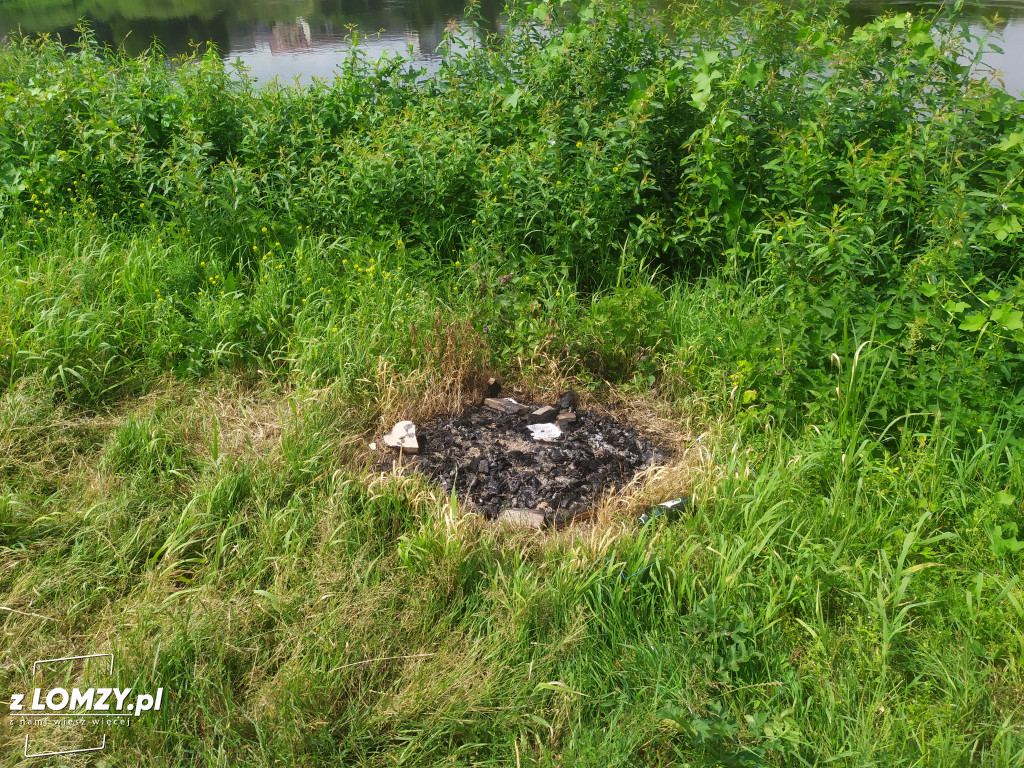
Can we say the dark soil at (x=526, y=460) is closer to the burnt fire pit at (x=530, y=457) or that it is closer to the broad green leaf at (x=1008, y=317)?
the burnt fire pit at (x=530, y=457)

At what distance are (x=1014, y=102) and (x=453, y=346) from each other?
2659mm

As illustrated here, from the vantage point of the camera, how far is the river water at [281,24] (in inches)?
339

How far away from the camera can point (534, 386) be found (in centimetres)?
340

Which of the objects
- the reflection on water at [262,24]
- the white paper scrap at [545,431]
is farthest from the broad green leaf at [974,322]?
the reflection on water at [262,24]

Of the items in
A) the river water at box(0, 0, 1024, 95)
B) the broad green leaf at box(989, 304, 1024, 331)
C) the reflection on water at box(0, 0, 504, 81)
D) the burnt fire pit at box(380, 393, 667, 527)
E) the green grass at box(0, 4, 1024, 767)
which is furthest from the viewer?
the reflection on water at box(0, 0, 504, 81)

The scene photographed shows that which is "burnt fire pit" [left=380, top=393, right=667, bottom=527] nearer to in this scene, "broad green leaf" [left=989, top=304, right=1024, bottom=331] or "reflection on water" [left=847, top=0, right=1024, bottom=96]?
"broad green leaf" [left=989, top=304, right=1024, bottom=331]

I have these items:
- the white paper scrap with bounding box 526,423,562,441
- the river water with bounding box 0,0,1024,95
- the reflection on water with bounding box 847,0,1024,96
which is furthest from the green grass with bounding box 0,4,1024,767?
the river water with bounding box 0,0,1024,95

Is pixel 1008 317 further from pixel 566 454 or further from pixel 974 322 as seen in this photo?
pixel 566 454

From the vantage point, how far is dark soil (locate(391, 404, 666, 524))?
281cm

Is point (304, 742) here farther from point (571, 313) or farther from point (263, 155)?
point (263, 155)

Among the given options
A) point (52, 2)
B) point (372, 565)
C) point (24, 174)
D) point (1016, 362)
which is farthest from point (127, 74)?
point (52, 2)

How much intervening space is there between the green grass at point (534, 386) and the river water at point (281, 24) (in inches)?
138

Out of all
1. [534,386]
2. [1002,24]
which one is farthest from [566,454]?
[1002,24]

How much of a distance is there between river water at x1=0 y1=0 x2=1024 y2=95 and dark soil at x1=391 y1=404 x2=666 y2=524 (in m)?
5.17
